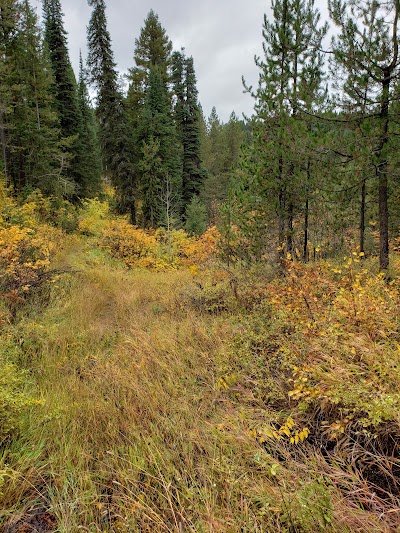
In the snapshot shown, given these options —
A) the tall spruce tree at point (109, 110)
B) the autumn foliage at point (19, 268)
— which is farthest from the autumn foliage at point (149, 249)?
the autumn foliage at point (19, 268)

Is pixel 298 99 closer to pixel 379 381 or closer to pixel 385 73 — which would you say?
pixel 385 73

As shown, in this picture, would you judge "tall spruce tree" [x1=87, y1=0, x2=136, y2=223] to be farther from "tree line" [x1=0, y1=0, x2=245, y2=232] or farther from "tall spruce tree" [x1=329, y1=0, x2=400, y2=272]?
"tall spruce tree" [x1=329, y1=0, x2=400, y2=272]

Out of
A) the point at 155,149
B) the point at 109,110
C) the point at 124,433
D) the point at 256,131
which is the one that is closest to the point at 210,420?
the point at 124,433

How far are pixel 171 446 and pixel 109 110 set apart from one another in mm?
19424

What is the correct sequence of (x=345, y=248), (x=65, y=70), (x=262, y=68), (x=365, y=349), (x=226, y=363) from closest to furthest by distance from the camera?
(x=365, y=349), (x=226, y=363), (x=262, y=68), (x=345, y=248), (x=65, y=70)

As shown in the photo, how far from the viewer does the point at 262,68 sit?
787 centimetres

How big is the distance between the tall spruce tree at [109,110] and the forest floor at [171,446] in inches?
598

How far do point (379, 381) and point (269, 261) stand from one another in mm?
6336

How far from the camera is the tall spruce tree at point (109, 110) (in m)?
16.9

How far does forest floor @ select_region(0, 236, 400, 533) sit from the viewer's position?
1.76 meters

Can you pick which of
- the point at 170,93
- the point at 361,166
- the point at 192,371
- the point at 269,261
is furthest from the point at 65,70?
the point at 192,371

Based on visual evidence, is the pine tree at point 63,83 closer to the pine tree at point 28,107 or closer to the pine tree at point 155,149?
the pine tree at point 28,107

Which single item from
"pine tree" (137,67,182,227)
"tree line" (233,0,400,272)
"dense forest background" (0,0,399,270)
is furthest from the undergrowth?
"pine tree" (137,67,182,227)

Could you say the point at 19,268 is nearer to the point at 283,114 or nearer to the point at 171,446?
the point at 171,446
